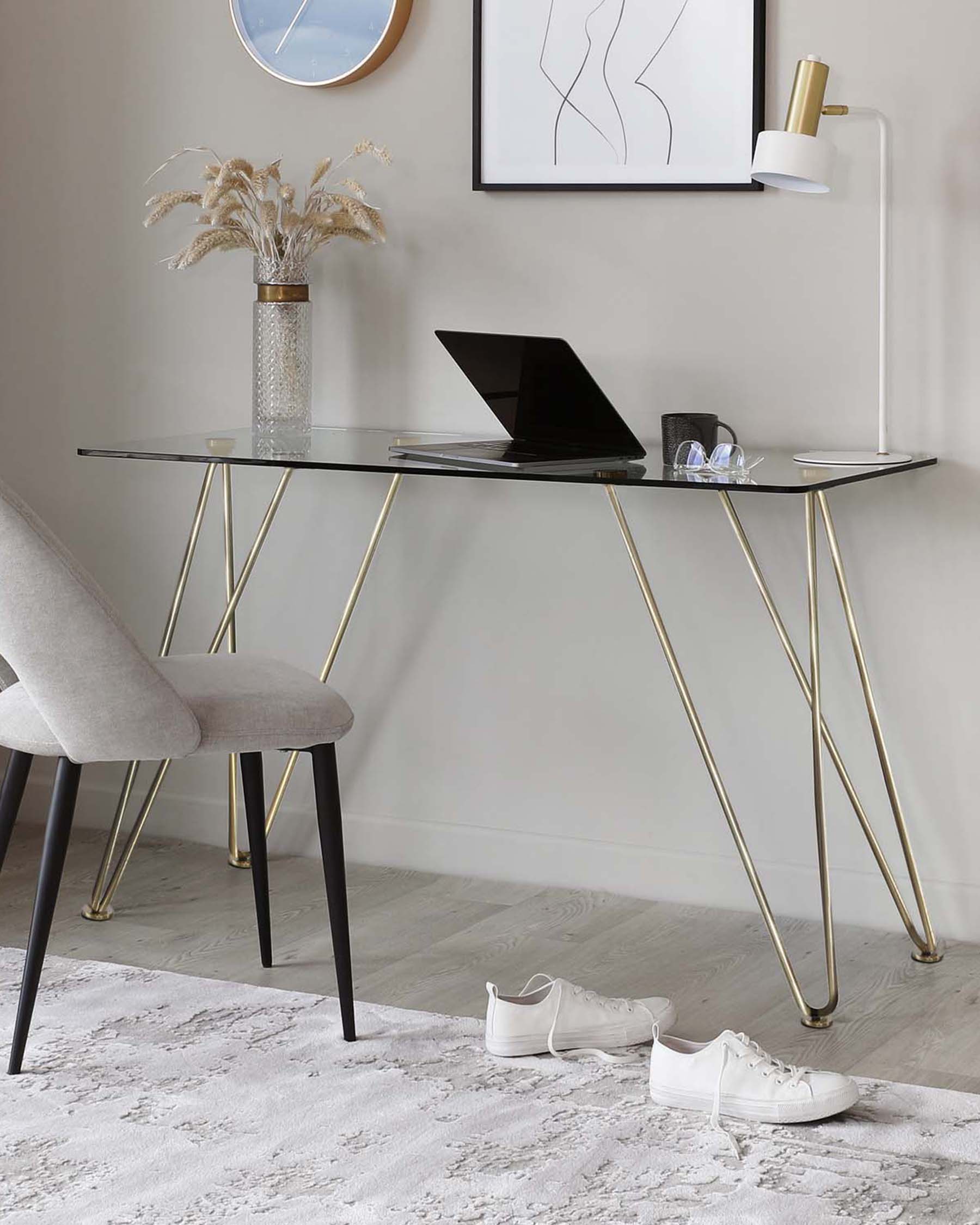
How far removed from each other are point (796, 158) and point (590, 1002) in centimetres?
130

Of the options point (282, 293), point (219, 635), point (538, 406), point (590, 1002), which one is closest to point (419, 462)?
point (538, 406)

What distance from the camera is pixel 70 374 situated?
11.8 feet

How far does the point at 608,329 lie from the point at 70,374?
1.20 metres

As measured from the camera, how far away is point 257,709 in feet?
7.82

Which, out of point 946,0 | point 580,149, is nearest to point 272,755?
point 580,149

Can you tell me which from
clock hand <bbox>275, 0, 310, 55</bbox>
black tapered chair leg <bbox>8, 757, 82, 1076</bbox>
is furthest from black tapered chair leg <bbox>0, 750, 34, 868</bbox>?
clock hand <bbox>275, 0, 310, 55</bbox>

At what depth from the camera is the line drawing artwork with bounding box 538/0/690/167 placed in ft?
9.84

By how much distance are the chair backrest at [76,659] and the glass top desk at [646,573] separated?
1.85 ft

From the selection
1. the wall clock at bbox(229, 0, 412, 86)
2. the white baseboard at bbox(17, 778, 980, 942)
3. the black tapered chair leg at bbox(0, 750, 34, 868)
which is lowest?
the white baseboard at bbox(17, 778, 980, 942)

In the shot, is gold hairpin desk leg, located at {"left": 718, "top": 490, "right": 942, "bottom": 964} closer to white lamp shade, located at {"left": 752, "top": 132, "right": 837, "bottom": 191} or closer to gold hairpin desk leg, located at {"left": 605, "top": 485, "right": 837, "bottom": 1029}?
gold hairpin desk leg, located at {"left": 605, "top": 485, "right": 837, "bottom": 1029}

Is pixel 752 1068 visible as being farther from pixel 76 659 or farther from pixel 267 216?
pixel 267 216

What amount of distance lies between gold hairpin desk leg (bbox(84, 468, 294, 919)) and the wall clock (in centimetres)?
76

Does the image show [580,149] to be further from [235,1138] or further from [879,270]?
[235,1138]

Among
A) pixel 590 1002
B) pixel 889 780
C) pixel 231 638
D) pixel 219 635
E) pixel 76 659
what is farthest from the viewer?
pixel 231 638
